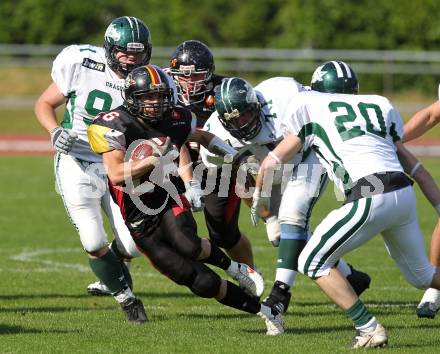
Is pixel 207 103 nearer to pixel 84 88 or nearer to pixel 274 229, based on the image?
pixel 84 88

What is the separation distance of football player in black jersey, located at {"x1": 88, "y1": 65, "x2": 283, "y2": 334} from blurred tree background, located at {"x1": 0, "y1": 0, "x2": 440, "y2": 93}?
17.5m

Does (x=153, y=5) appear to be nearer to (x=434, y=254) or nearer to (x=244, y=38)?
(x=244, y=38)

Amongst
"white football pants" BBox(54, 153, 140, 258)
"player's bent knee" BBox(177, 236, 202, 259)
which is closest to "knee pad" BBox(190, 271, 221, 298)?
"player's bent knee" BBox(177, 236, 202, 259)

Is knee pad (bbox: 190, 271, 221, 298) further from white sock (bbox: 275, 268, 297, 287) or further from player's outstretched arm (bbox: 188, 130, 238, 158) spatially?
player's outstretched arm (bbox: 188, 130, 238, 158)

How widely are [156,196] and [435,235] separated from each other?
1902mm

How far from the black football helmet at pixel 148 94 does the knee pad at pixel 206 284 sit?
3.04ft

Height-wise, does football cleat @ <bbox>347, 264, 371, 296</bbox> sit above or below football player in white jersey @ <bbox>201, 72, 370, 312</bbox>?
below

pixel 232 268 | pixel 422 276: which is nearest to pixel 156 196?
pixel 232 268

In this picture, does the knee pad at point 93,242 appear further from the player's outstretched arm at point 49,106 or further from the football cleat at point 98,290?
the football cleat at point 98,290

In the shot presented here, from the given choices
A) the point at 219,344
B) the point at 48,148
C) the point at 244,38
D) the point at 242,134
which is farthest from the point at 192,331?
the point at 244,38

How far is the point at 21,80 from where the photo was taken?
2409 cm

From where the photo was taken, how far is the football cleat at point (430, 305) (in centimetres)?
609

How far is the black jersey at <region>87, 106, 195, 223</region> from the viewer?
5492mm

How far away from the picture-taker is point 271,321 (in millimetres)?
5543
